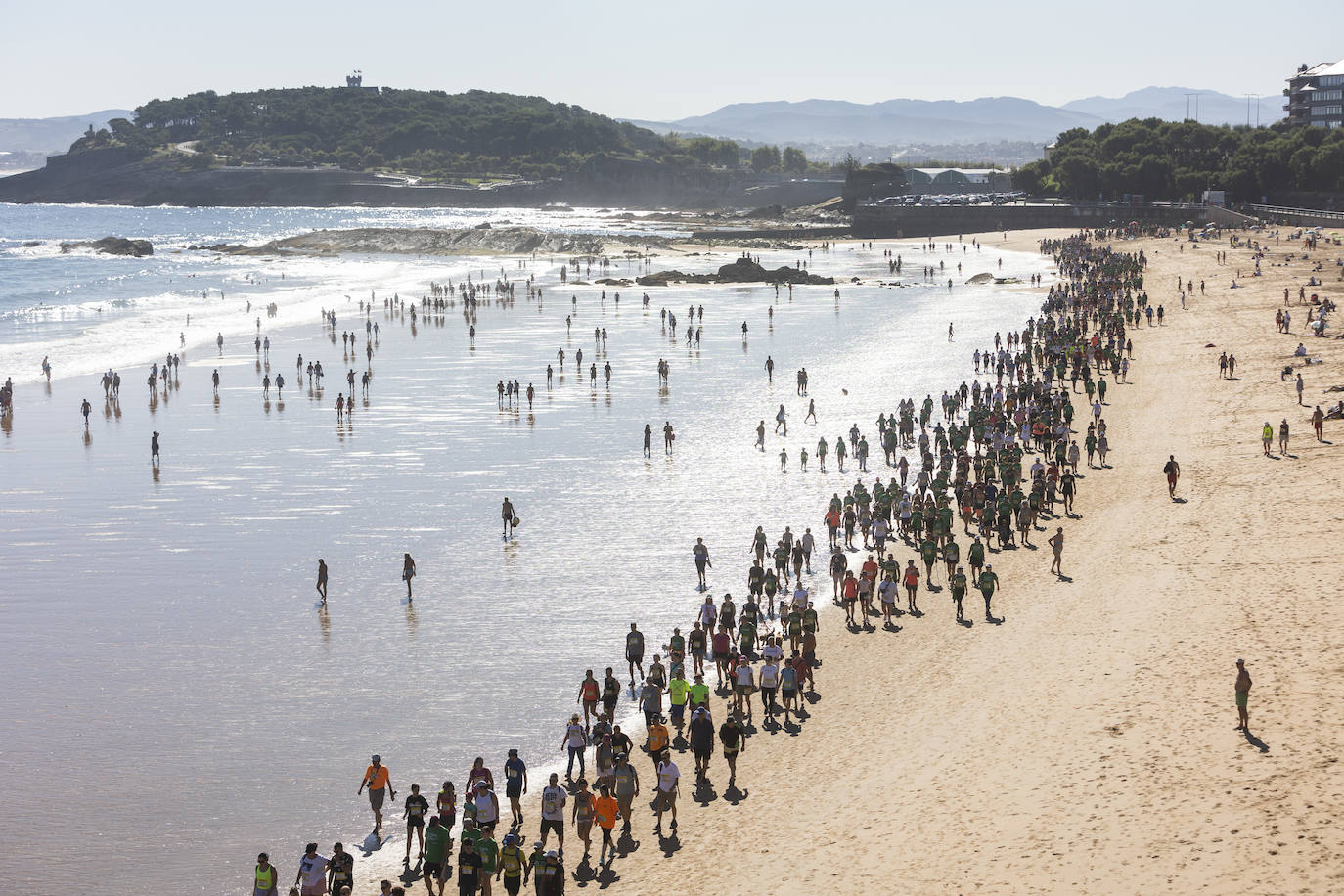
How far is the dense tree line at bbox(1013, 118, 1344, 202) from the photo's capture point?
101394 millimetres

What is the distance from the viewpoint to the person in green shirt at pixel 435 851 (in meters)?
12.6

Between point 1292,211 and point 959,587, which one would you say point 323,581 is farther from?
point 1292,211

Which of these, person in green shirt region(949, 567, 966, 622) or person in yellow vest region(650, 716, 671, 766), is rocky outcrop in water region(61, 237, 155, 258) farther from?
person in yellow vest region(650, 716, 671, 766)

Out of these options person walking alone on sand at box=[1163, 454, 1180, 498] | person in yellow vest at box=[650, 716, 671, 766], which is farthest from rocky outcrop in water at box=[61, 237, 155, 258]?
person in yellow vest at box=[650, 716, 671, 766]

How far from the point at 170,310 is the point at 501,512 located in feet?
180

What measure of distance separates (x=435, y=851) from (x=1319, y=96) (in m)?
163

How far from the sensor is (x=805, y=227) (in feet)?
456

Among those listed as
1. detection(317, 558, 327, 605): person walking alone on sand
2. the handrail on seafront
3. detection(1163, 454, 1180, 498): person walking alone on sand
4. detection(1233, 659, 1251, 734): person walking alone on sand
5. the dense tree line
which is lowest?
detection(317, 558, 327, 605): person walking alone on sand

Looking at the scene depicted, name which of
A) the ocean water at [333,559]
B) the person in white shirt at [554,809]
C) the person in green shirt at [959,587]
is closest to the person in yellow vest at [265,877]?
the ocean water at [333,559]

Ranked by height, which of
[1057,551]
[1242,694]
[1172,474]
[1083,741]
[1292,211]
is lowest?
[1083,741]

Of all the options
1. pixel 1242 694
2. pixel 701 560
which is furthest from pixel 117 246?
pixel 1242 694

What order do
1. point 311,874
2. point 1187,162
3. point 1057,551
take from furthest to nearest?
point 1187,162
point 1057,551
point 311,874

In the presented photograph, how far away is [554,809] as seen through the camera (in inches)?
514

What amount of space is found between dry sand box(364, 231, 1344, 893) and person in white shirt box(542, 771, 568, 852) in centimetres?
53
